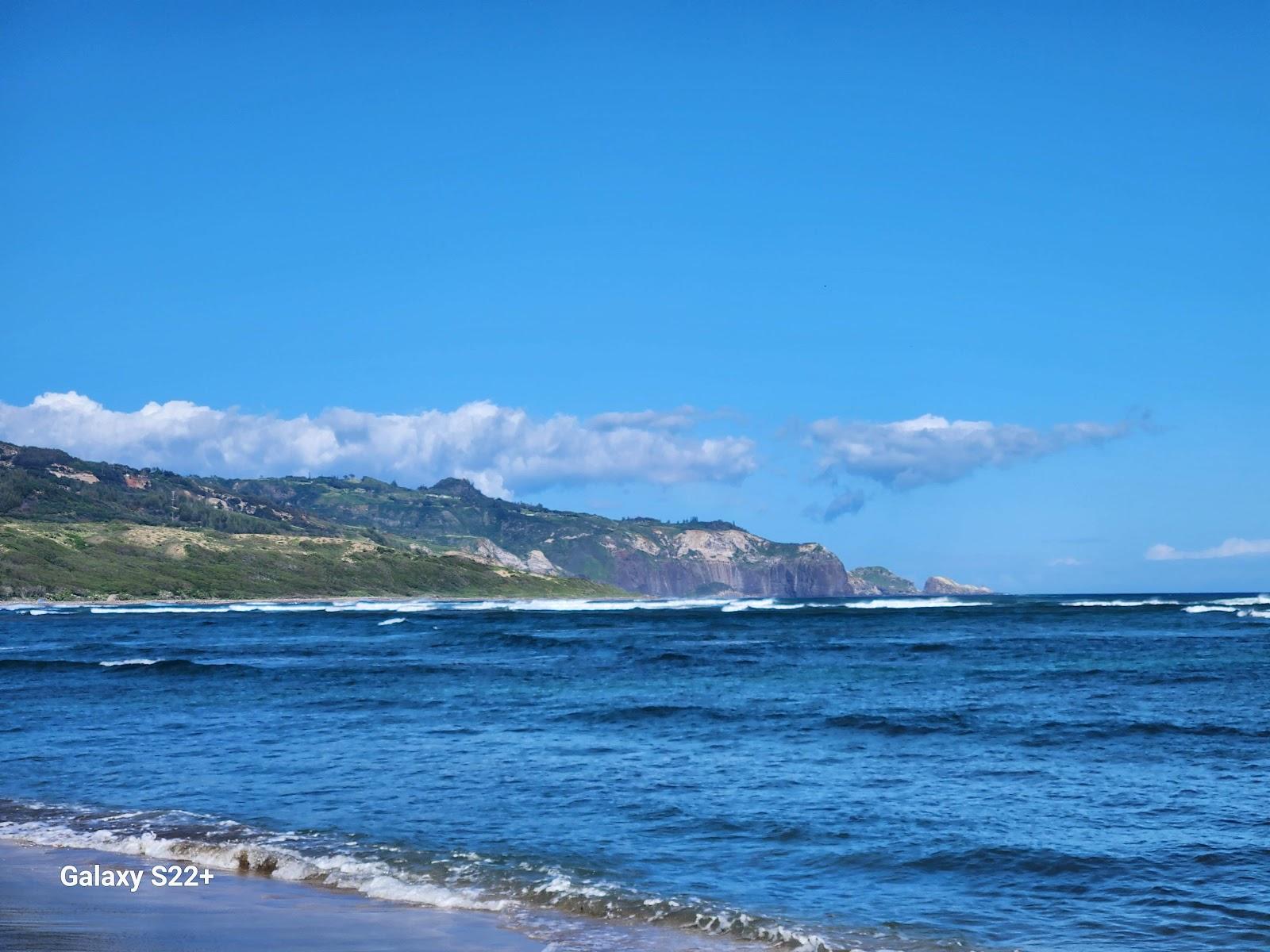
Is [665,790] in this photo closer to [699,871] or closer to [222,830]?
[699,871]

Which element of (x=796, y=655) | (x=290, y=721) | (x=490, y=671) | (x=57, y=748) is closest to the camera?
(x=57, y=748)

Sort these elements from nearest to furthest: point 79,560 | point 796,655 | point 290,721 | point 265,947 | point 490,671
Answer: point 265,947
point 290,721
point 490,671
point 796,655
point 79,560

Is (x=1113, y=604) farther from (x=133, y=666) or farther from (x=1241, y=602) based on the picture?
(x=133, y=666)

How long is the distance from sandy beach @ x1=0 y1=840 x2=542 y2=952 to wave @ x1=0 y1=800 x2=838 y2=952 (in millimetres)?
436

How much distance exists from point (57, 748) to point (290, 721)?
5863 millimetres

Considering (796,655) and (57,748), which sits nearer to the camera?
(57,748)

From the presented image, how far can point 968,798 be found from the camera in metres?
19.0

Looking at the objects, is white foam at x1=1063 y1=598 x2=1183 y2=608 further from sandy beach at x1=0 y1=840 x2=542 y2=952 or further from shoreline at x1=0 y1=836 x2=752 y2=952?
sandy beach at x1=0 y1=840 x2=542 y2=952

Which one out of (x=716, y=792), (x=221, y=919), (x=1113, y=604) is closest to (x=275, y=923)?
(x=221, y=919)

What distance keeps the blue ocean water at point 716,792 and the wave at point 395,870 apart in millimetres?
53

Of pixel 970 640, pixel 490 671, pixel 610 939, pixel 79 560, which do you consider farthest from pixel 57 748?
pixel 79 560

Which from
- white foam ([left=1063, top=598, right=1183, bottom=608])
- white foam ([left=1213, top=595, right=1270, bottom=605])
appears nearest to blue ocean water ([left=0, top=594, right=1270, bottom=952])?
white foam ([left=1063, top=598, right=1183, bottom=608])

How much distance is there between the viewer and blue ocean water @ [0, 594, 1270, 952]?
44.3 feet

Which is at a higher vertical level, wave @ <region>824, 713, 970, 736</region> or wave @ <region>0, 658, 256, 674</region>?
wave @ <region>824, 713, 970, 736</region>
